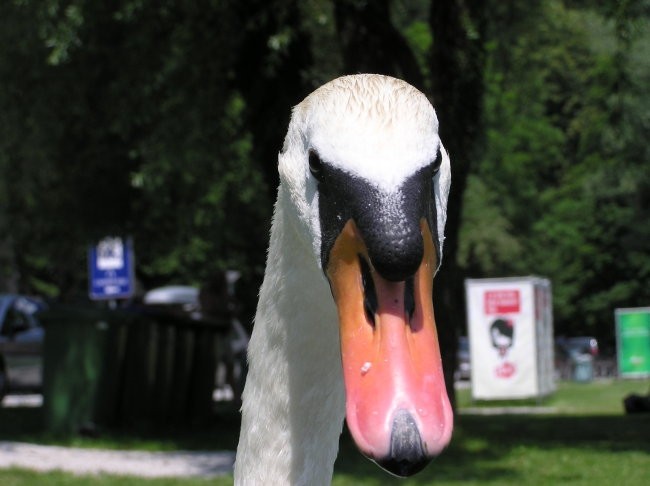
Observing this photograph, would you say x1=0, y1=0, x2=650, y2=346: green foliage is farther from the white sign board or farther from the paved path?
the white sign board

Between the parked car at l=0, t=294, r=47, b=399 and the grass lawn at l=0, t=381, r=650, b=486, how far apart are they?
6219 mm

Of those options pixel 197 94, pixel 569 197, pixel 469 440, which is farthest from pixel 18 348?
pixel 569 197

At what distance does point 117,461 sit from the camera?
10.8m

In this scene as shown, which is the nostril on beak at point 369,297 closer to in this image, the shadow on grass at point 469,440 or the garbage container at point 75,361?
the shadow on grass at point 469,440

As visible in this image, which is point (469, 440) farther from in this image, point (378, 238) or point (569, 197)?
point (569, 197)

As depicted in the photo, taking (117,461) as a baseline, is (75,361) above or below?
above

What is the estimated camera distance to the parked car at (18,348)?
76.0 feet

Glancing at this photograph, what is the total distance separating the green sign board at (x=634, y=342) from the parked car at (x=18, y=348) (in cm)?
1300

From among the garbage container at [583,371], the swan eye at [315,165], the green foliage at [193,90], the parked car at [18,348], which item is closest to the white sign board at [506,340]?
the green foliage at [193,90]

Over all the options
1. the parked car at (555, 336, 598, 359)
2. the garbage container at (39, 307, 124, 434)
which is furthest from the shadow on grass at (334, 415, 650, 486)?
the parked car at (555, 336, 598, 359)

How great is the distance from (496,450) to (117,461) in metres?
3.24

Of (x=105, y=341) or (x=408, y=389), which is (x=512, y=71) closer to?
(x=105, y=341)

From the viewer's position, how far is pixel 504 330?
21.7m

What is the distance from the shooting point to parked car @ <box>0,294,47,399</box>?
23156 millimetres
